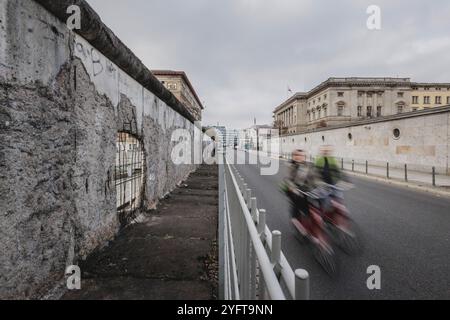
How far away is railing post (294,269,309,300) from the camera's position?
120cm

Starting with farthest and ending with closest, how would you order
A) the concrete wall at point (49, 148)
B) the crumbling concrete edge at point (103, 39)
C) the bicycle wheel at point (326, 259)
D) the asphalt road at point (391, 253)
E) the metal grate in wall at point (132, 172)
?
the metal grate in wall at point (132, 172) → the bicycle wheel at point (326, 259) → the asphalt road at point (391, 253) → the crumbling concrete edge at point (103, 39) → the concrete wall at point (49, 148)

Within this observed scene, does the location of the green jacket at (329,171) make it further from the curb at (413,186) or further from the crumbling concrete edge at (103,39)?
the curb at (413,186)

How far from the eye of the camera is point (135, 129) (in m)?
4.90

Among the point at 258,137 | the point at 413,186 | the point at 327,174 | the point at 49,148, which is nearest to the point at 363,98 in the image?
the point at 258,137

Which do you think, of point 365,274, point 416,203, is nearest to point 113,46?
point 365,274

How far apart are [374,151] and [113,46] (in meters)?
23.9

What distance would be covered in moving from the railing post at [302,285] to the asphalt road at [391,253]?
209 centimetres

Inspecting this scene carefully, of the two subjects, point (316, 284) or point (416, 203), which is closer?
point (316, 284)

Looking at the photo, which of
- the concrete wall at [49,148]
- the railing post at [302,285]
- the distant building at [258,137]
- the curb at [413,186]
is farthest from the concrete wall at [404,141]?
the distant building at [258,137]

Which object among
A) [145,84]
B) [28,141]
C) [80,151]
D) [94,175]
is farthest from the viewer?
[145,84]

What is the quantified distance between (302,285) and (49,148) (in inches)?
102

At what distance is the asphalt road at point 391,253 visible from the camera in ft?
10.0
